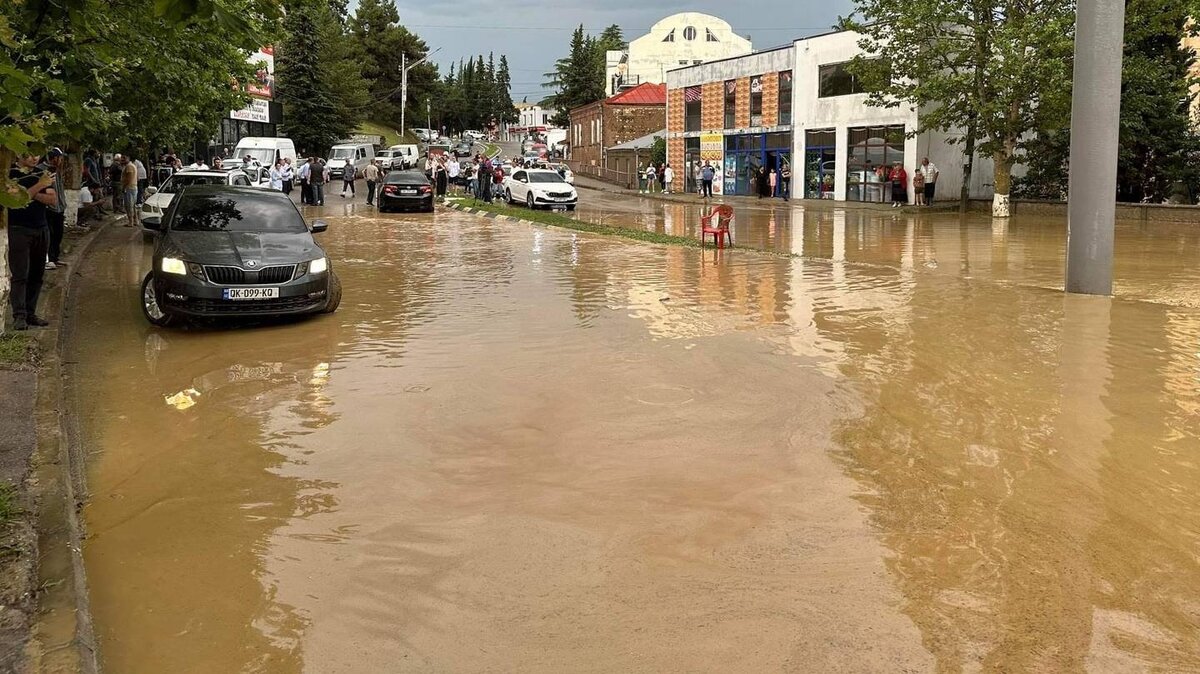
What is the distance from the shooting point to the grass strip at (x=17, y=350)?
8.66 meters

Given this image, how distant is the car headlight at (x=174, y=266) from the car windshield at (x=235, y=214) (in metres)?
1.06

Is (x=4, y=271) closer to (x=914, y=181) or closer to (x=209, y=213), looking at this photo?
(x=209, y=213)

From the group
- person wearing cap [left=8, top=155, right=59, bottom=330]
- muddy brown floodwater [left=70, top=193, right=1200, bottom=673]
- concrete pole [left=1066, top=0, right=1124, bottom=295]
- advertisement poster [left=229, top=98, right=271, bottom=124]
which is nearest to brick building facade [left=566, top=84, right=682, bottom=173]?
advertisement poster [left=229, top=98, right=271, bottom=124]

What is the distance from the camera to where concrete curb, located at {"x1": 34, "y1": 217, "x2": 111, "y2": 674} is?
3918 mm

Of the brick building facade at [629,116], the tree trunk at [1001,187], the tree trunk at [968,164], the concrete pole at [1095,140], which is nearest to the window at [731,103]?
the tree trunk at [968,164]

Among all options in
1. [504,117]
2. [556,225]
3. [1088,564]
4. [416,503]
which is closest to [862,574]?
[1088,564]

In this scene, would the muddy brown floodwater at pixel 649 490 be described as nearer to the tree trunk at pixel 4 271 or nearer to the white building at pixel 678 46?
the tree trunk at pixel 4 271

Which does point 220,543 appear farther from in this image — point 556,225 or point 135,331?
point 556,225

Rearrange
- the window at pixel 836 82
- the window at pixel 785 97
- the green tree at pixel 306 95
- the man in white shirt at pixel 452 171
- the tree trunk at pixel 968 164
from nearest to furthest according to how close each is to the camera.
→ the tree trunk at pixel 968 164, the window at pixel 836 82, the man in white shirt at pixel 452 171, the window at pixel 785 97, the green tree at pixel 306 95

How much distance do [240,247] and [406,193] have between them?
21.5 metres

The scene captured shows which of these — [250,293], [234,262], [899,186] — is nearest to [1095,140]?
[250,293]

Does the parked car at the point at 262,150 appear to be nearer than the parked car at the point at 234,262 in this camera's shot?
No

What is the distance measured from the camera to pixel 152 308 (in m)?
11.4

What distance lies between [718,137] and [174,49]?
134 feet
